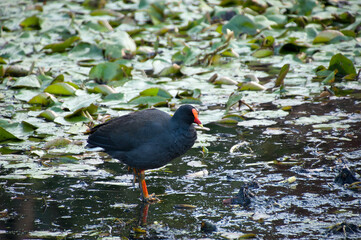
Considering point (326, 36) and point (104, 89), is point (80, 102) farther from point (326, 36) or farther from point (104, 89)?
point (326, 36)

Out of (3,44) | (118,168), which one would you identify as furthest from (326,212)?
(3,44)

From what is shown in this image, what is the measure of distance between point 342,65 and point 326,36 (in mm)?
1448

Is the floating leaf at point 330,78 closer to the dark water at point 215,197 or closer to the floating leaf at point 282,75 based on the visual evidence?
the floating leaf at point 282,75

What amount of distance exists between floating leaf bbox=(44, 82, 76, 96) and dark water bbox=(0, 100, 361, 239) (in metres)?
1.61

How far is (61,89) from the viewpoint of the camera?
6289 millimetres

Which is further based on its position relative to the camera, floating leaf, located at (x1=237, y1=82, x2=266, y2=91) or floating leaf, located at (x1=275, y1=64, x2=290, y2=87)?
floating leaf, located at (x1=237, y1=82, x2=266, y2=91)

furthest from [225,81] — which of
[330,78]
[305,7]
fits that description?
[305,7]

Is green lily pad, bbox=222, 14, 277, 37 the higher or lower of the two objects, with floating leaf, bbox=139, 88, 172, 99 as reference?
higher

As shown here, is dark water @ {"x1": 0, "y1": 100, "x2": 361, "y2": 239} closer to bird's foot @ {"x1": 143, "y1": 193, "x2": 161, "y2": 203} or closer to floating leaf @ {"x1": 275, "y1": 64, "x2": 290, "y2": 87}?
bird's foot @ {"x1": 143, "y1": 193, "x2": 161, "y2": 203}

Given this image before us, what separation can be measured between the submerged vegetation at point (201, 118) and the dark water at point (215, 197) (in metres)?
0.02

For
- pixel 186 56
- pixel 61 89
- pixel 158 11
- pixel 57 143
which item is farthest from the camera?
pixel 158 11

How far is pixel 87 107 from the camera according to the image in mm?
5625

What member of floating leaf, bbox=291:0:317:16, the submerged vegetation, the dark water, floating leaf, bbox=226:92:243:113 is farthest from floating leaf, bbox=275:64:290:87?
floating leaf, bbox=291:0:317:16

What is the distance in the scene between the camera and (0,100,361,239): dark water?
3.48 m
